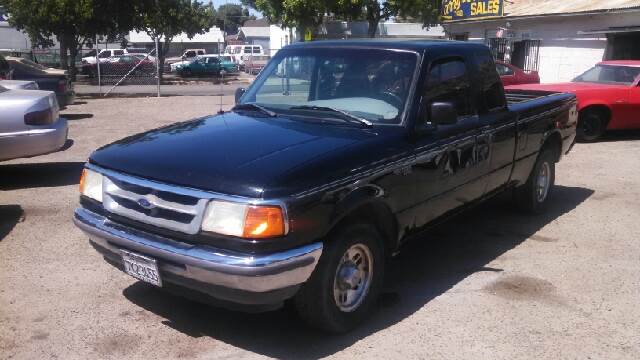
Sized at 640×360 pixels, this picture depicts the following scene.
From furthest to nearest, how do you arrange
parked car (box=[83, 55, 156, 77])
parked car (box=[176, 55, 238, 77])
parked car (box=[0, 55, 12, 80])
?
parked car (box=[176, 55, 238, 77]), parked car (box=[83, 55, 156, 77]), parked car (box=[0, 55, 12, 80])

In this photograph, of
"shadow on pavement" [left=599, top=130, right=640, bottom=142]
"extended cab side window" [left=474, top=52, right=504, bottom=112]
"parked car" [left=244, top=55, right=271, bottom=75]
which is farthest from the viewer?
"parked car" [left=244, top=55, right=271, bottom=75]

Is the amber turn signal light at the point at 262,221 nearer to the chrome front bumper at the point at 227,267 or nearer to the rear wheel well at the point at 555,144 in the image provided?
the chrome front bumper at the point at 227,267

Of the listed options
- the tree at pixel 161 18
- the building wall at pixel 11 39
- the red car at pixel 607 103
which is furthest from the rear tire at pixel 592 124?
the building wall at pixel 11 39

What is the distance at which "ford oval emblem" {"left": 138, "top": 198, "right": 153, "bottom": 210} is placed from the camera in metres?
3.71

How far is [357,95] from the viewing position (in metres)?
4.75

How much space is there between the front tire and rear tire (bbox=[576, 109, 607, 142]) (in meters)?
9.24

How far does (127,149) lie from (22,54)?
3209 centimetres

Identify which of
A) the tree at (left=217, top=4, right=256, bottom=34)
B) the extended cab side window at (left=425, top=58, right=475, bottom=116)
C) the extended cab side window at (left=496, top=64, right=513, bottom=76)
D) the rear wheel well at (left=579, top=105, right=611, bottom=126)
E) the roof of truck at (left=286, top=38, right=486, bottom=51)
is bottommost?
the rear wheel well at (left=579, top=105, right=611, bottom=126)

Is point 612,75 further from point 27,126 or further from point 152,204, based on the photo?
point 152,204

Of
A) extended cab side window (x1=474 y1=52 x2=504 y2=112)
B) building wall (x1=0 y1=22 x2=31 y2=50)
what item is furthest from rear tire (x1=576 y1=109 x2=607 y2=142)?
building wall (x1=0 y1=22 x2=31 y2=50)

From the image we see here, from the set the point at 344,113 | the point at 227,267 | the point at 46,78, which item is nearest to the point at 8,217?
the point at 344,113

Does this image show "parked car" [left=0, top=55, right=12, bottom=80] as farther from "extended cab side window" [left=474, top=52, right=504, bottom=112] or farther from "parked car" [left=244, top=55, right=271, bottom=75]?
"parked car" [left=244, top=55, right=271, bottom=75]

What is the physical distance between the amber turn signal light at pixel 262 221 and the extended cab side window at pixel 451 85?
1.82 meters

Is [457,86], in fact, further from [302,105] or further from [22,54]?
[22,54]
